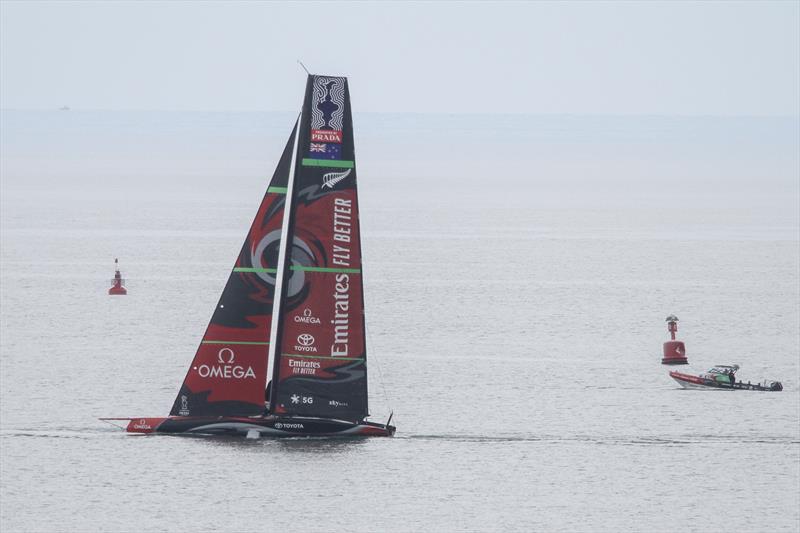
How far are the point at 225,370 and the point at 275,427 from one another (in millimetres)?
2561

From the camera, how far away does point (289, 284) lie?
2120 inches

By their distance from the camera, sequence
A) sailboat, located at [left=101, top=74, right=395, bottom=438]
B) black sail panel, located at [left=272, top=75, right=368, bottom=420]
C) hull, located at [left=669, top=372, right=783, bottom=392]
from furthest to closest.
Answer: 1. hull, located at [left=669, top=372, right=783, bottom=392]
2. sailboat, located at [left=101, top=74, right=395, bottom=438]
3. black sail panel, located at [left=272, top=75, right=368, bottom=420]

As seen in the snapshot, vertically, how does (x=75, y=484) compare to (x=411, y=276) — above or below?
below

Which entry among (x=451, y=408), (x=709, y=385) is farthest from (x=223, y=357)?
(x=709, y=385)

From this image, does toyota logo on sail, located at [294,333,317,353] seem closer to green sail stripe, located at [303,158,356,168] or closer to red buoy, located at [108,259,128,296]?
green sail stripe, located at [303,158,356,168]

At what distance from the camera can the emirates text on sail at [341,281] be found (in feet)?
174

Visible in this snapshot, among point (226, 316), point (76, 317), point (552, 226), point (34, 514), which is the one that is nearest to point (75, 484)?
point (34, 514)

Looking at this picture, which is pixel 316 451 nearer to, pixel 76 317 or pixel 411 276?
pixel 76 317

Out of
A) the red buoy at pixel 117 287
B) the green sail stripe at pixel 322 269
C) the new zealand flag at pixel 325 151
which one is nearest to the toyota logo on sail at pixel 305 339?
the green sail stripe at pixel 322 269

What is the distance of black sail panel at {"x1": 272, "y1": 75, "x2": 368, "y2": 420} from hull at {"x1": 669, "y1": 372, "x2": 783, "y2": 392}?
2249cm

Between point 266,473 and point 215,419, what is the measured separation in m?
3.02

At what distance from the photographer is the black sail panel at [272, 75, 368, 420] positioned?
52625 millimetres

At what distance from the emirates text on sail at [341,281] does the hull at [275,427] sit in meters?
2.51

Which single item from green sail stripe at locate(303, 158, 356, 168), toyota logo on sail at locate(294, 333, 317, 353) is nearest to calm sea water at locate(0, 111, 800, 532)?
toyota logo on sail at locate(294, 333, 317, 353)
